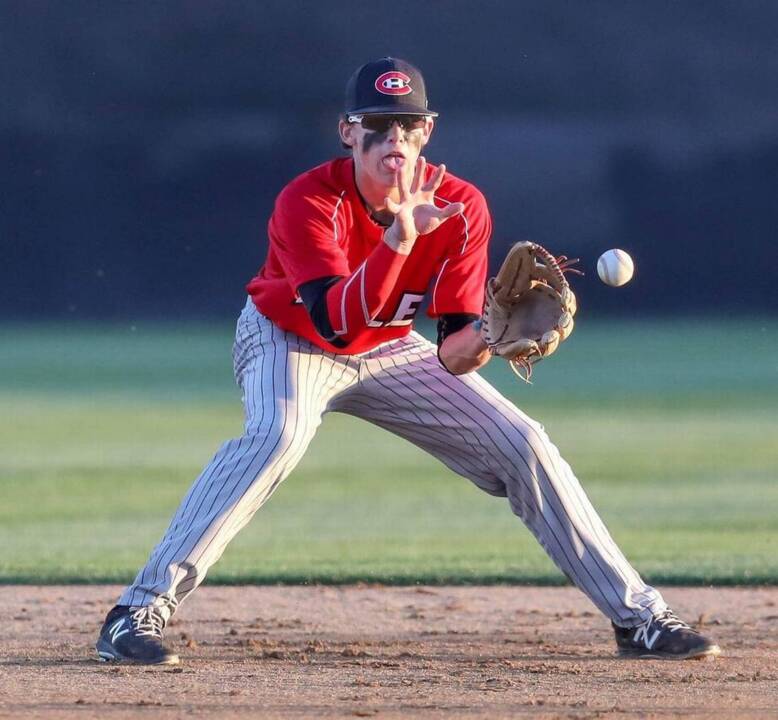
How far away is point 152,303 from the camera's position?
1523cm

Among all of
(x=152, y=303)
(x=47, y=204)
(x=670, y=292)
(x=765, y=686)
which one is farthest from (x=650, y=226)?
(x=765, y=686)

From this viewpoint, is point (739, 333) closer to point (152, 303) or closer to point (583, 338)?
point (583, 338)

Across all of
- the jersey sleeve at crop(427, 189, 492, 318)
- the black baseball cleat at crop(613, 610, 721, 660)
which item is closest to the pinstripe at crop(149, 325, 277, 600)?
the jersey sleeve at crop(427, 189, 492, 318)

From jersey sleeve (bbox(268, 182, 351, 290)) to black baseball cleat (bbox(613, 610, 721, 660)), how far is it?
999 mm

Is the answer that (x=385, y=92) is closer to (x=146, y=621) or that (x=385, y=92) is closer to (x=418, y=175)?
(x=418, y=175)

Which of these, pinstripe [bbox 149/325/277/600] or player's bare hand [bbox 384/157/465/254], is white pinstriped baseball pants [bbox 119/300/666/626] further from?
player's bare hand [bbox 384/157/465/254]

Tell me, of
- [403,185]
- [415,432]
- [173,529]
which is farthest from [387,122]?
[173,529]

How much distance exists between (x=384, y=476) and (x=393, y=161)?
457 cm

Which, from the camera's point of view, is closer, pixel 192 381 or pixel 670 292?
pixel 192 381

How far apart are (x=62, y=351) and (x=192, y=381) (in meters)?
2.51

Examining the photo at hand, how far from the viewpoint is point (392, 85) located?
10.7 ft

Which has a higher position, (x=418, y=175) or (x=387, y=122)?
(x=387, y=122)

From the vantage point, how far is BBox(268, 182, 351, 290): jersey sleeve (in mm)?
3191

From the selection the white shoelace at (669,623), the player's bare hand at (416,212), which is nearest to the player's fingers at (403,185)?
the player's bare hand at (416,212)
